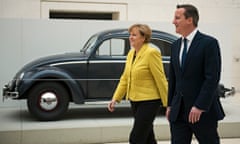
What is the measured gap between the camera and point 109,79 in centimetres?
514

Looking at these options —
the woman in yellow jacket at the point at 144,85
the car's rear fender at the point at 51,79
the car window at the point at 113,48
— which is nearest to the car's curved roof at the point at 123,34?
the car window at the point at 113,48

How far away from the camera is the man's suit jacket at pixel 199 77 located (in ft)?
8.32

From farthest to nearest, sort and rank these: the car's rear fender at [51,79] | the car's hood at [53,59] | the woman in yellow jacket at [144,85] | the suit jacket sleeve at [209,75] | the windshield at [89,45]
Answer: the windshield at [89,45], the car's hood at [53,59], the car's rear fender at [51,79], the woman in yellow jacket at [144,85], the suit jacket sleeve at [209,75]

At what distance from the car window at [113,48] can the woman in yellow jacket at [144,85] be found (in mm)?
1722

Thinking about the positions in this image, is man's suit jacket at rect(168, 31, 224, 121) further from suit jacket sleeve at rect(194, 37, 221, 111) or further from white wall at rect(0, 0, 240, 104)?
white wall at rect(0, 0, 240, 104)

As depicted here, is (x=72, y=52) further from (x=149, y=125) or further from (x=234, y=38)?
(x=234, y=38)

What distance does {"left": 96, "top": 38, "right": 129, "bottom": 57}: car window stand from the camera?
510cm

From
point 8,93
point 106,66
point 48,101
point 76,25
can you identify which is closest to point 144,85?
point 106,66

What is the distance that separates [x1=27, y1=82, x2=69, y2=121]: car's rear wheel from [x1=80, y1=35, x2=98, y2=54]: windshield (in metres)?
0.56

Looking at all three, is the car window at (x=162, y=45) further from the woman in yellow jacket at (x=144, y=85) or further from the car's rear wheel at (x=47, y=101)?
the woman in yellow jacket at (x=144, y=85)

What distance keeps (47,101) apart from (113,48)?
3.44 ft

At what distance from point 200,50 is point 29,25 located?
3007 millimetres

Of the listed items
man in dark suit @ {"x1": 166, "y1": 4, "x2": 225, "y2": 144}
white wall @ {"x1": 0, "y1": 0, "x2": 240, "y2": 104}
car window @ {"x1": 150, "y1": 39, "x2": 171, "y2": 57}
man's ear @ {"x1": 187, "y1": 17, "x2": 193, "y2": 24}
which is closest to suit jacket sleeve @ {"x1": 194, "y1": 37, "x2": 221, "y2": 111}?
man in dark suit @ {"x1": 166, "y1": 4, "x2": 225, "y2": 144}

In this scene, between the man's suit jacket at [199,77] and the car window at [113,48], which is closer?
the man's suit jacket at [199,77]
